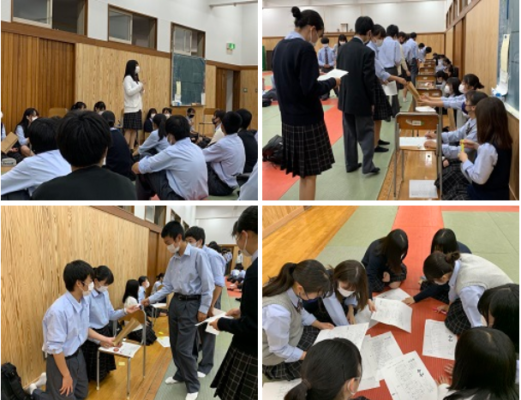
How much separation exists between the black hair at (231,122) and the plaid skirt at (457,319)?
170 cm

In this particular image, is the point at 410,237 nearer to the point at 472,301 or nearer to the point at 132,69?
the point at 472,301

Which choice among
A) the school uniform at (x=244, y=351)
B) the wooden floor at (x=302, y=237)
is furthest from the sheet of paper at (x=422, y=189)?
the school uniform at (x=244, y=351)

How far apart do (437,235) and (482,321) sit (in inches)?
26.3

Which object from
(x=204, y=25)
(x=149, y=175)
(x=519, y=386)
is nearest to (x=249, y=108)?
(x=204, y=25)

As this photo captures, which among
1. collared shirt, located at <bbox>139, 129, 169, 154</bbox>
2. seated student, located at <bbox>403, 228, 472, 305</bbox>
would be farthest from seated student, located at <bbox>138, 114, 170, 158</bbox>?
seated student, located at <bbox>403, 228, 472, 305</bbox>

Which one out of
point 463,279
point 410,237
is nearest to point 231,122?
point 410,237

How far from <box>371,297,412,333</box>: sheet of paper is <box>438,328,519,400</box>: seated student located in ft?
2.70

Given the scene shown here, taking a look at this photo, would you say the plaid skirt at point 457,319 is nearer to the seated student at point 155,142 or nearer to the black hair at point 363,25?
the black hair at point 363,25

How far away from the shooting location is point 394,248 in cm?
285

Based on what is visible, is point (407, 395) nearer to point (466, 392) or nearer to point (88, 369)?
point (466, 392)

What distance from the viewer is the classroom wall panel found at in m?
2.21

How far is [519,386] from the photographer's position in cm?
166

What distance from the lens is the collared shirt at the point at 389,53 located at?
5062mm

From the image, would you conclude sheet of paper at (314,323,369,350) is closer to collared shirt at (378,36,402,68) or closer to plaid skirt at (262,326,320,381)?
plaid skirt at (262,326,320,381)
